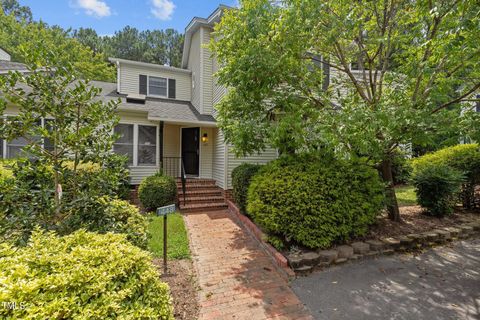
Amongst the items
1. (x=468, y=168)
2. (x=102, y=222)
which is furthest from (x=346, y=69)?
(x=102, y=222)

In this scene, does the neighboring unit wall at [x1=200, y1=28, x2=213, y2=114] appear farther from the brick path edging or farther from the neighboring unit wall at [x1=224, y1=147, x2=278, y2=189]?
the brick path edging

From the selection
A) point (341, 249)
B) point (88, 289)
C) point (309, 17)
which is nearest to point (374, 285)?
point (341, 249)

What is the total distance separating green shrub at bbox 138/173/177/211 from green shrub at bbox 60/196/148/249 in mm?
4315

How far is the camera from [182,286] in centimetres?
358

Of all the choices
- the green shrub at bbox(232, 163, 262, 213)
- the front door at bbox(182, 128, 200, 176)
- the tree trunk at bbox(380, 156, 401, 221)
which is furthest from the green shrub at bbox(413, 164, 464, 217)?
the front door at bbox(182, 128, 200, 176)

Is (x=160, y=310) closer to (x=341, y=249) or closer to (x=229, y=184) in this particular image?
(x=341, y=249)

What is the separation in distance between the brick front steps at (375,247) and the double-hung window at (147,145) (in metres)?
7.90

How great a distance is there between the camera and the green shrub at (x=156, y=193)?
762 centimetres

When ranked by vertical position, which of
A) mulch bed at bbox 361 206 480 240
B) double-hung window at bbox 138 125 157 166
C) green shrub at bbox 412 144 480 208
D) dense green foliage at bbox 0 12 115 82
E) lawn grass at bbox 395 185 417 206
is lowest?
mulch bed at bbox 361 206 480 240

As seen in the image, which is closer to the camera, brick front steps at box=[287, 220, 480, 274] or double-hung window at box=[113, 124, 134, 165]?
brick front steps at box=[287, 220, 480, 274]

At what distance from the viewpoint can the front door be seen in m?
10.6

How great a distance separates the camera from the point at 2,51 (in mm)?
13109

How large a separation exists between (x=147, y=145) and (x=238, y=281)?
25.8 ft

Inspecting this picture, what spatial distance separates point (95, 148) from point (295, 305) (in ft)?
11.0
